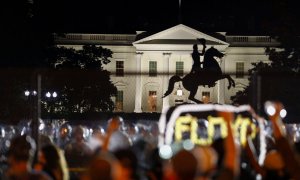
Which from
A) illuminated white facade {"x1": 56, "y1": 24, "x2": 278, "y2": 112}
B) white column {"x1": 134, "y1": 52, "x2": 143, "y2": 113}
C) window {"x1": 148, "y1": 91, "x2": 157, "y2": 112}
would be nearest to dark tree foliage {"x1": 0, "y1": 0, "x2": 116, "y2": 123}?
white column {"x1": 134, "y1": 52, "x2": 143, "y2": 113}

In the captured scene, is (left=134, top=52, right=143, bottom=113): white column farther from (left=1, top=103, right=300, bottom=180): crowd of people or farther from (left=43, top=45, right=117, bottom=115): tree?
(left=1, top=103, right=300, bottom=180): crowd of people

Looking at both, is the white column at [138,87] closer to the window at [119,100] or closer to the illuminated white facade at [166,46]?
the illuminated white facade at [166,46]

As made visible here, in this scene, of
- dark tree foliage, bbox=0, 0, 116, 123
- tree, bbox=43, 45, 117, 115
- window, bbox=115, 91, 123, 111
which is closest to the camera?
tree, bbox=43, 45, 117, 115

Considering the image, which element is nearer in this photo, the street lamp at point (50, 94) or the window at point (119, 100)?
the street lamp at point (50, 94)

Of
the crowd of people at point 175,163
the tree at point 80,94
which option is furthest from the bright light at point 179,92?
the crowd of people at point 175,163

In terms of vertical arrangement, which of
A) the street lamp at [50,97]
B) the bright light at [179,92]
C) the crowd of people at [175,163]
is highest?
the bright light at [179,92]

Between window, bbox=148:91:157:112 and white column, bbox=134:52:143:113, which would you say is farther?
window, bbox=148:91:157:112

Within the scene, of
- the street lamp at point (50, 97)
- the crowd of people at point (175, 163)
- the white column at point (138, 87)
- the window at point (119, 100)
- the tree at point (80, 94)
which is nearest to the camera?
the crowd of people at point (175, 163)

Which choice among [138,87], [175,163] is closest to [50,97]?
[138,87]

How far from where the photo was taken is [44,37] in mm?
48688

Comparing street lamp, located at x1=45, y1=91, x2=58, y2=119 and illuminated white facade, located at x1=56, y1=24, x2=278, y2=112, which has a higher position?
illuminated white facade, located at x1=56, y1=24, x2=278, y2=112

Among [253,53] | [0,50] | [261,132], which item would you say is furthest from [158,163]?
[253,53]

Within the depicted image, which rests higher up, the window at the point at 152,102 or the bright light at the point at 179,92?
the bright light at the point at 179,92

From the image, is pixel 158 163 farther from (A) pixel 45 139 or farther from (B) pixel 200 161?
(A) pixel 45 139
